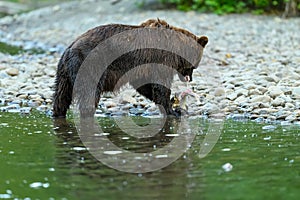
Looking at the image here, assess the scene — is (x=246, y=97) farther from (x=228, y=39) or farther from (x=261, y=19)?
(x=261, y=19)


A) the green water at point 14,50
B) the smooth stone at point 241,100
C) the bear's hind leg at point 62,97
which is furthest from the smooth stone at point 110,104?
the green water at point 14,50

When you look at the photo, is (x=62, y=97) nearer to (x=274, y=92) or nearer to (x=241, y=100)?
(x=241, y=100)

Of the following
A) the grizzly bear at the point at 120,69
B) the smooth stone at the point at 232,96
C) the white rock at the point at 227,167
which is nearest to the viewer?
the white rock at the point at 227,167

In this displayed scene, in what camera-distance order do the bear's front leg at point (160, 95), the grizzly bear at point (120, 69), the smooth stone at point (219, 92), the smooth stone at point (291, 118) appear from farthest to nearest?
1. the smooth stone at point (219, 92)
2. the bear's front leg at point (160, 95)
3. the grizzly bear at point (120, 69)
4. the smooth stone at point (291, 118)

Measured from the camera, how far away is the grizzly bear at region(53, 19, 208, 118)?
7.85m

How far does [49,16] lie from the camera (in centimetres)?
2259

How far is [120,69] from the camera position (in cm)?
802

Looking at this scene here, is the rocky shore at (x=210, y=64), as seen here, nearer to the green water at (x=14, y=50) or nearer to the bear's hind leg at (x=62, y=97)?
the green water at (x=14, y=50)

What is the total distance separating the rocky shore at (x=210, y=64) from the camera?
→ 877cm

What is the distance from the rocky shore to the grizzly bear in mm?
503

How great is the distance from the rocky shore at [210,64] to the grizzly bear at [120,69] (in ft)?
1.65

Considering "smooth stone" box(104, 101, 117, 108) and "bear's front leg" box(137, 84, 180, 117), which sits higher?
"bear's front leg" box(137, 84, 180, 117)

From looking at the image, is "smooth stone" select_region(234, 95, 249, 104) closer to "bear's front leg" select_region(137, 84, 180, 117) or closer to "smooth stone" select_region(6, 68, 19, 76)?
"bear's front leg" select_region(137, 84, 180, 117)

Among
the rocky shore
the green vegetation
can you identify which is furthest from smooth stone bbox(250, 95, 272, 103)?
the green vegetation
